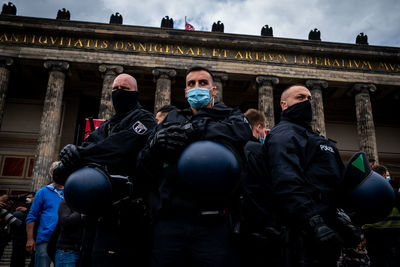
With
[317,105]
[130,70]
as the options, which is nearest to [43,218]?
[130,70]

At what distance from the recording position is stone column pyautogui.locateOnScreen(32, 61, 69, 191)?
52.7 ft

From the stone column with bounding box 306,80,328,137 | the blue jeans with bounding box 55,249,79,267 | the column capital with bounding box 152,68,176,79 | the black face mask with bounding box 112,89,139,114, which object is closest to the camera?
the black face mask with bounding box 112,89,139,114

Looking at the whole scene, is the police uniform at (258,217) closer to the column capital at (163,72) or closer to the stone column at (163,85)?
the stone column at (163,85)

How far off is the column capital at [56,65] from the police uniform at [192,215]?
17736 millimetres

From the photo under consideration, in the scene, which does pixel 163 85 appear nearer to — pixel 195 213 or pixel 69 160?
pixel 69 160

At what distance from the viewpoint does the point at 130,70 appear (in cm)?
1889

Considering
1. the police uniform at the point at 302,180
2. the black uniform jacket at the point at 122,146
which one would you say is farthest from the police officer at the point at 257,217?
the black uniform jacket at the point at 122,146

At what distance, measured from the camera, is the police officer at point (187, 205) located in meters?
2.17

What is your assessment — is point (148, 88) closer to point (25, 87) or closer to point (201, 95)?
point (25, 87)

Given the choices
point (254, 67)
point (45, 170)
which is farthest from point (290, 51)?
point (45, 170)

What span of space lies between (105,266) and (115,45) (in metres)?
18.1

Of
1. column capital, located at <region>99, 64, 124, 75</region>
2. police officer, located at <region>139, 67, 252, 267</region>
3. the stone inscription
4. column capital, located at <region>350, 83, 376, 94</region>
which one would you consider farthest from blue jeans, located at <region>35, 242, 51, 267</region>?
column capital, located at <region>350, 83, 376, 94</region>

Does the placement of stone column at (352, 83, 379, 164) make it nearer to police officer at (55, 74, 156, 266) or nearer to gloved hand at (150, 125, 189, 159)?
police officer at (55, 74, 156, 266)

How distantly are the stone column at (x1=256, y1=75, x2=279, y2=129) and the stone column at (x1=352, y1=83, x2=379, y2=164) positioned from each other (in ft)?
18.4
